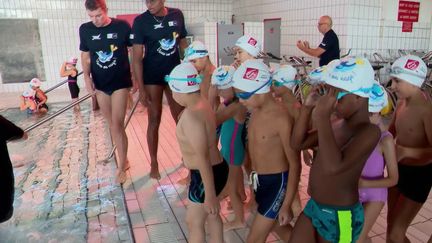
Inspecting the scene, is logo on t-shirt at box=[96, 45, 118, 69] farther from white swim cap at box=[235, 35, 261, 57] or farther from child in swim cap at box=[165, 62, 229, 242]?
child in swim cap at box=[165, 62, 229, 242]

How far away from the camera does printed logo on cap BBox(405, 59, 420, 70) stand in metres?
2.21

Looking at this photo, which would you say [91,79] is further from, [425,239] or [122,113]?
[425,239]

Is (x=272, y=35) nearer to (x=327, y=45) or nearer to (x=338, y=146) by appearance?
(x=327, y=45)

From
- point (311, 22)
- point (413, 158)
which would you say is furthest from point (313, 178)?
point (311, 22)

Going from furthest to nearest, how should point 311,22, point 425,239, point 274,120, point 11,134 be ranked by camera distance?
point 311,22 → point 425,239 → point 11,134 → point 274,120

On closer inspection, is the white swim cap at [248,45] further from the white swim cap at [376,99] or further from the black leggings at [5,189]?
the black leggings at [5,189]

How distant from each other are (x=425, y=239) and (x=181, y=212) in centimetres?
201

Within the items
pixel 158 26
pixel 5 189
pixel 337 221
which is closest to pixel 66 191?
pixel 5 189

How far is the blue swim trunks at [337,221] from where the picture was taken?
1.75 m

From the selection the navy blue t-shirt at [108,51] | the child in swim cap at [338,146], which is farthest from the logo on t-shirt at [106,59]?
the child in swim cap at [338,146]

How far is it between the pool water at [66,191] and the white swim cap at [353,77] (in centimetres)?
209

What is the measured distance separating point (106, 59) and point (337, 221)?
2.91 m

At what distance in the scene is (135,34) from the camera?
3.75m

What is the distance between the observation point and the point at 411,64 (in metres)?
2.22
